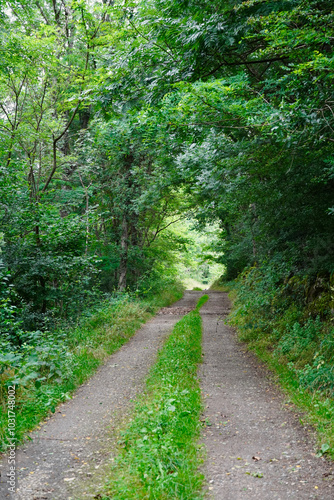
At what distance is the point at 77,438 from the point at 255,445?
2.09m

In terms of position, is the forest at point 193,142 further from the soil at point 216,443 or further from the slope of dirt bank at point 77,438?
the soil at point 216,443

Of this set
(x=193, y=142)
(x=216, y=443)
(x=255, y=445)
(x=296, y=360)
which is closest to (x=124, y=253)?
(x=193, y=142)

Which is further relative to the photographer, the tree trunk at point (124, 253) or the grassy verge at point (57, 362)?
the tree trunk at point (124, 253)

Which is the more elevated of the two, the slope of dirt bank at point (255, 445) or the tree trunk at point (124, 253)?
the tree trunk at point (124, 253)

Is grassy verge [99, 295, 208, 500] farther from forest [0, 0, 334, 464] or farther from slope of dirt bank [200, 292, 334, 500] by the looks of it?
forest [0, 0, 334, 464]

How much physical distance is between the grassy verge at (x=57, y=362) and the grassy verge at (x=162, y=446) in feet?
4.31

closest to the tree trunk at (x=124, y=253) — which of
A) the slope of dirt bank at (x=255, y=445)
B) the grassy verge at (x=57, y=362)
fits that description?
the grassy verge at (x=57, y=362)

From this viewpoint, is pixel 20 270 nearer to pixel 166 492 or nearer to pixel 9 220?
pixel 9 220

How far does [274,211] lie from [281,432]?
5.22 m

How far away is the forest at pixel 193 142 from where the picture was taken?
4.97 metres

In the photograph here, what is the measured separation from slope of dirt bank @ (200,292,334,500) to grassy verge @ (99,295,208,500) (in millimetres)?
226

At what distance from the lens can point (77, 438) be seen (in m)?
4.39

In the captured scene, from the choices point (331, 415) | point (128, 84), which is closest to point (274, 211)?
point (128, 84)

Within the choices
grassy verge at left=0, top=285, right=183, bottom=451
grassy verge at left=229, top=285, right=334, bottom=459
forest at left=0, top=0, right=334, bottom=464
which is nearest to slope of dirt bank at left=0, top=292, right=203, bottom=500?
grassy verge at left=0, top=285, right=183, bottom=451
